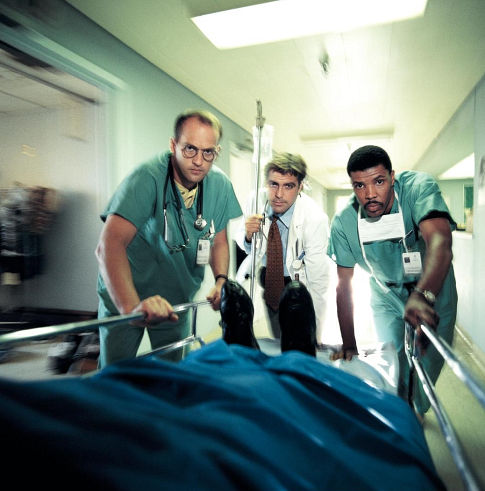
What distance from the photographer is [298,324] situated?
1457 millimetres

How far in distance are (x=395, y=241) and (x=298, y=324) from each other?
0.83 meters

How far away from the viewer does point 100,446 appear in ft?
1.58

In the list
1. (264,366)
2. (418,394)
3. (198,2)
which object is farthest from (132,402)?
(198,2)

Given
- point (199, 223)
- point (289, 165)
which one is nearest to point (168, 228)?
point (199, 223)

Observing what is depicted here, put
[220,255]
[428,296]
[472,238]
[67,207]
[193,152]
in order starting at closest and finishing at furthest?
[428,296], [193,152], [220,255], [67,207], [472,238]

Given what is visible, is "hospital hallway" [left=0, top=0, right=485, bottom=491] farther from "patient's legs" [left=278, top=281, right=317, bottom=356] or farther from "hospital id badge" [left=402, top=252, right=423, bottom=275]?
"patient's legs" [left=278, top=281, right=317, bottom=356]

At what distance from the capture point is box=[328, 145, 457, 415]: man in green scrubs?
5.61ft

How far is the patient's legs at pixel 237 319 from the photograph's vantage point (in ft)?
4.75

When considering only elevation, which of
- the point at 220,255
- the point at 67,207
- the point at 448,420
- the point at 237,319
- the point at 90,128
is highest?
the point at 90,128

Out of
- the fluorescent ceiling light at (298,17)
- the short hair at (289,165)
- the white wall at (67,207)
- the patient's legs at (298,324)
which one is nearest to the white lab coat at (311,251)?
the short hair at (289,165)

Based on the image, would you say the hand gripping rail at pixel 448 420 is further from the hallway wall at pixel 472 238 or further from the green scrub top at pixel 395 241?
the hallway wall at pixel 472 238

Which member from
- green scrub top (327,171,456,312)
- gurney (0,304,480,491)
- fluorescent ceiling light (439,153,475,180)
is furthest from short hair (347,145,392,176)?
fluorescent ceiling light (439,153,475,180)

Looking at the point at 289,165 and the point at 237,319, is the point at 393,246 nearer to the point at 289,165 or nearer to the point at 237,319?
the point at 289,165

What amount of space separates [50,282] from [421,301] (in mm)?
3238
